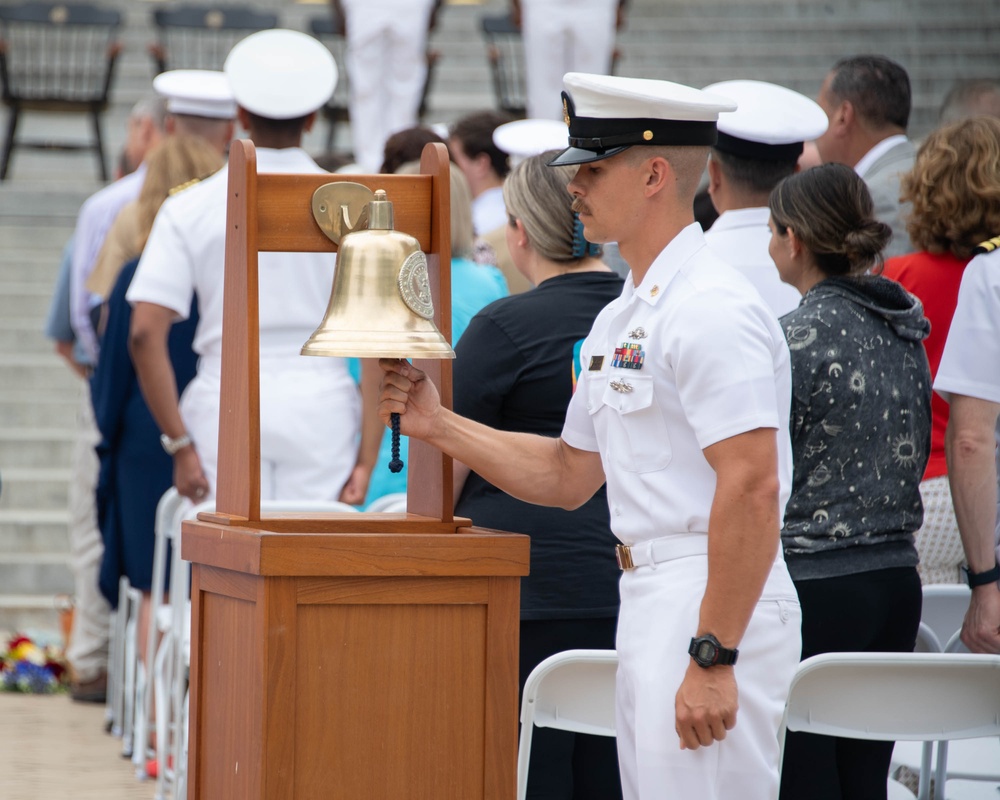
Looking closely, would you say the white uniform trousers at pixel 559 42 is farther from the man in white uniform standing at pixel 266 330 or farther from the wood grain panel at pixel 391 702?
the wood grain panel at pixel 391 702

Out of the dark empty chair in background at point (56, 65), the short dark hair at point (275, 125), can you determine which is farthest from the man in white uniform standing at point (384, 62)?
the short dark hair at point (275, 125)

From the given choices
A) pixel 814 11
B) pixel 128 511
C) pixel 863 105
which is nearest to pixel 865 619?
pixel 863 105

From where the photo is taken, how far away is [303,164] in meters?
4.72

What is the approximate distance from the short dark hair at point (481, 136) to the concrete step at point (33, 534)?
3122 millimetres

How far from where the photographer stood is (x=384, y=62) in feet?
29.8

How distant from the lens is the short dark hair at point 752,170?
4.03 m

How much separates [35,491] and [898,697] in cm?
598

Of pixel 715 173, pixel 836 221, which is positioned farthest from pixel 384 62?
pixel 836 221

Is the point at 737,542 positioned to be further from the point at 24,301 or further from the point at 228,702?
the point at 24,301

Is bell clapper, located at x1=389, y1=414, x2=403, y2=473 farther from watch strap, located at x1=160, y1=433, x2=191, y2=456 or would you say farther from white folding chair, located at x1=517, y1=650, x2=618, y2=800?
watch strap, located at x1=160, y1=433, x2=191, y2=456

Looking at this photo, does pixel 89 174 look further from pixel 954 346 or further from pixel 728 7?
pixel 954 346

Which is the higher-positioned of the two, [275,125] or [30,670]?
[275,125]

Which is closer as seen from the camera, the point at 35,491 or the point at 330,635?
the point at 330,635

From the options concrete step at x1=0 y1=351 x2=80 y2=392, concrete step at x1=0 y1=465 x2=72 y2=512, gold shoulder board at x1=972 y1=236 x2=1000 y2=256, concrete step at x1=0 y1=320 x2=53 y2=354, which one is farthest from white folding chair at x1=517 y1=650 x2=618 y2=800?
concrete step at x1=0 y1=320 x2=53 y2=354
